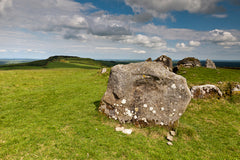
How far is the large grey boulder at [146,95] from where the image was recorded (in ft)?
32.0

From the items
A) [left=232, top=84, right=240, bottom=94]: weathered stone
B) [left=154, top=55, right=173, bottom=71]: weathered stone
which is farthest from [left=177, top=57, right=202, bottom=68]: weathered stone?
[left=232, top=84, right=240, bottom=94]: weathered stone

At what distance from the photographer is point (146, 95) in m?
10.2

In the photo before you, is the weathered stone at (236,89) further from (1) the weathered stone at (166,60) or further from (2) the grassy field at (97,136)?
(1) the weathered stone at (166,60)

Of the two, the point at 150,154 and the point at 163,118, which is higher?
the point at 163,118

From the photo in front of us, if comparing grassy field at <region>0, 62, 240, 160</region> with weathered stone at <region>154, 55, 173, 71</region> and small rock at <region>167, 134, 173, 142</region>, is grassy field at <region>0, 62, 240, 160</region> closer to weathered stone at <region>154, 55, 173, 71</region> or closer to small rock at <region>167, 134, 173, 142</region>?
small rock at <region>167, 134, 173, 142</region>

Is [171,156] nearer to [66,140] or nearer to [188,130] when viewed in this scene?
[188,130]

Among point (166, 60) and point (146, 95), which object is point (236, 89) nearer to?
point (146, 95)

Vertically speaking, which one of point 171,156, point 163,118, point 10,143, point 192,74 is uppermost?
point 192,74

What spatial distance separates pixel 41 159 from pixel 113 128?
4773mm

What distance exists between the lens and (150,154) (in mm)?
7500

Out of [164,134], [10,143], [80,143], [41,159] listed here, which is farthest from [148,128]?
[10,143]

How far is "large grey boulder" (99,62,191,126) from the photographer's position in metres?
9.76

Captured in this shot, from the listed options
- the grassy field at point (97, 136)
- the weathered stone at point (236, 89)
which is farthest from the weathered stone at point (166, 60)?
the grassy field at point (97, 136)

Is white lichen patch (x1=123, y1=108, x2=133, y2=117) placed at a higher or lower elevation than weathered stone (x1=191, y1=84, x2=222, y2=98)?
lower
